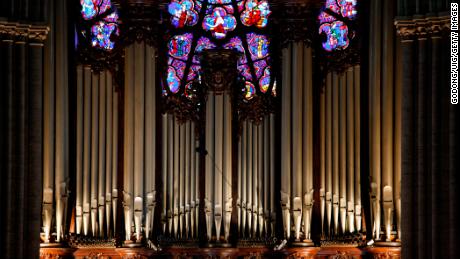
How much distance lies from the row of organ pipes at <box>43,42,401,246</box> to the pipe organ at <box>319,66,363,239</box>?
0.7 inches

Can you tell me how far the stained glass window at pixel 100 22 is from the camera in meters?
21.1

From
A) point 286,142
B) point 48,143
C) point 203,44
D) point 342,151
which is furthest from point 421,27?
point 48,143

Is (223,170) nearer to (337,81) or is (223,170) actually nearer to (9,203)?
(337,81)

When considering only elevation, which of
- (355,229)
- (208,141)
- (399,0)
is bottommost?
(355,229)

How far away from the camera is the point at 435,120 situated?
1786 centimetres

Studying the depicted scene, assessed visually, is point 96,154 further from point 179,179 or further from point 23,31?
point 23,31

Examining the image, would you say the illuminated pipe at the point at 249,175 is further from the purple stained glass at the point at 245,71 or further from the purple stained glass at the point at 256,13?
the purple stained glass at the point at 256,13

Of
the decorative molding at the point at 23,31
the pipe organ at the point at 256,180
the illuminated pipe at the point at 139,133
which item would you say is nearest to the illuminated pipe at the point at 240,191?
the pipe organ at the point at 256,180

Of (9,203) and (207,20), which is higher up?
(207,20)

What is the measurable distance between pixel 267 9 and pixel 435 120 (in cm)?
475

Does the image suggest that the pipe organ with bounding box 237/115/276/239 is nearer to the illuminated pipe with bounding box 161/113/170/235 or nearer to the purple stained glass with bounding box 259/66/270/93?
the purple stained glass with bounding box 259/66/270/93

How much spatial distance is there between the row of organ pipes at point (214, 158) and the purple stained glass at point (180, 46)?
0.49m

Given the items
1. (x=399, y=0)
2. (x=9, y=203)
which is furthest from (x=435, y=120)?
(x=9, y=203)

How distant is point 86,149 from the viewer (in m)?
20.5
